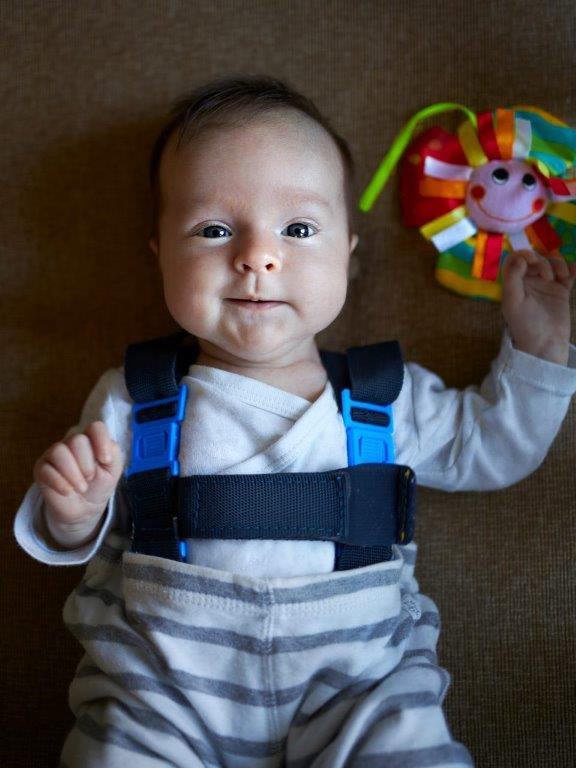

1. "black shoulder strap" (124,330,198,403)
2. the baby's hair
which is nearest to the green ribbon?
the baby's hair

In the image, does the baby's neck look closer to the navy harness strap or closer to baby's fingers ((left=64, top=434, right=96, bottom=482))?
the navy harness strap

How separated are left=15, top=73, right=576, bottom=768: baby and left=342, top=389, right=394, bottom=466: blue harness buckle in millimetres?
16

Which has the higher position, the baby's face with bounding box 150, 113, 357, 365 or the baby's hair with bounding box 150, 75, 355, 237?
the baby's hair with bounding box 150, 75, 355, 237

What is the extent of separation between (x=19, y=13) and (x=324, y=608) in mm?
1071

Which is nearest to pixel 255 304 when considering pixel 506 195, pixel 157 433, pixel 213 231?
pixel 213 231

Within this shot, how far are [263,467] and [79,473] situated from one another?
24 cm

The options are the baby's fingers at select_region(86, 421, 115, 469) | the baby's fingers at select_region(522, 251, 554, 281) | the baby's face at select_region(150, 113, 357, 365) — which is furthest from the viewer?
the baby's fingers at select_region(522, 251, 554, 281)

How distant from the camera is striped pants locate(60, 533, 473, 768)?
89 centimetres

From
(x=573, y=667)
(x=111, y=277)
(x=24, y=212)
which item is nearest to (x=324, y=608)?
(x=573, y=667)

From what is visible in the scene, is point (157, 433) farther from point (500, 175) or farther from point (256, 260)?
point (500, 175)

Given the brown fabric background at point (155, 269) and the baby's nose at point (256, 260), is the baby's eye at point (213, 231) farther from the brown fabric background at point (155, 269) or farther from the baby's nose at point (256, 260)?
the brown fabric background at point (155, 269)

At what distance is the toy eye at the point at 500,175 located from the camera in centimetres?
111

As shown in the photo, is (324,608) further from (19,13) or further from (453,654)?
(19,13)

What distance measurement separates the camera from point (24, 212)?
1.23 metres
